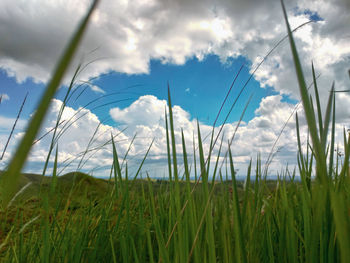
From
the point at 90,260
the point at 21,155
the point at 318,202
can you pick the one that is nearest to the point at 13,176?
the point at 21,155

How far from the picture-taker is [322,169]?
15.9 inches

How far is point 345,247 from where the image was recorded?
1.38 feet

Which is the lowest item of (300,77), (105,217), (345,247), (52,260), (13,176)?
(52,260)

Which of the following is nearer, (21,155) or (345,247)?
(21,155)

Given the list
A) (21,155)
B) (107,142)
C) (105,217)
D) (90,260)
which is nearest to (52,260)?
(90,260)

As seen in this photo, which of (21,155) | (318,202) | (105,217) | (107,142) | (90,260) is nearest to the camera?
(21,155)

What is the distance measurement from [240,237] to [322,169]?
41 cm

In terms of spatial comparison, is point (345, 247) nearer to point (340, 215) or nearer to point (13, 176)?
point (340, 215)

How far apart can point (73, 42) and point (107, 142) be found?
5.56 ft

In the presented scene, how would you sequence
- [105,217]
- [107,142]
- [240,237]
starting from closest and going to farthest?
[240,237] → [105,217] → [107,142]

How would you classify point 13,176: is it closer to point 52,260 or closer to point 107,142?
point 52,260

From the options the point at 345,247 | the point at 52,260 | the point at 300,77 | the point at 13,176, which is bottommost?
the point at 52,260

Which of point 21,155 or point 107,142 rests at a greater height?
point 107,142

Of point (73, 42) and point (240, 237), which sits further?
point (240, 237)
